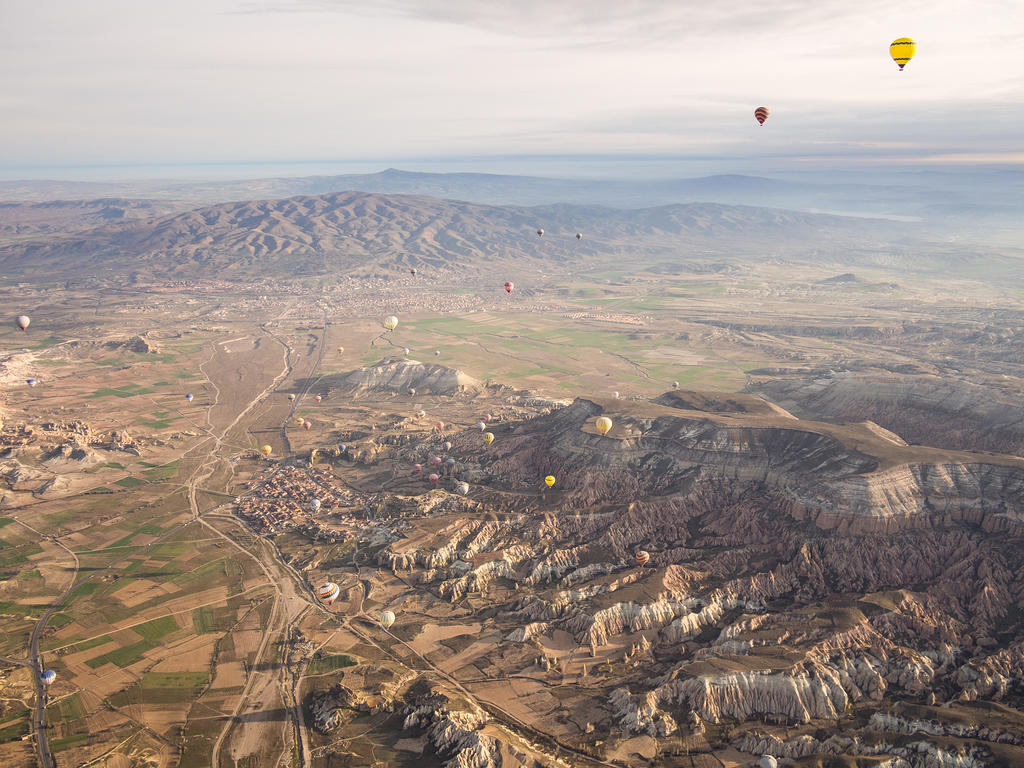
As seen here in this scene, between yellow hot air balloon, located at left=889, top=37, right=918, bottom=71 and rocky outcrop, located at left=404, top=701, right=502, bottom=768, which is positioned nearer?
rocky outcrop, located at left=404, top=701, right=502, bottom=768

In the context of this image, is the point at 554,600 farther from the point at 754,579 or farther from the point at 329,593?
the point at 329,593

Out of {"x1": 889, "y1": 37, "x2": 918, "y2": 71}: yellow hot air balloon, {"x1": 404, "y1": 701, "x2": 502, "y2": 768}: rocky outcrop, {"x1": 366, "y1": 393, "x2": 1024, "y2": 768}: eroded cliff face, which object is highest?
{"x1": 889, "y1": 37, "x2": 918, "y2": 71}: yellow hot air balloon

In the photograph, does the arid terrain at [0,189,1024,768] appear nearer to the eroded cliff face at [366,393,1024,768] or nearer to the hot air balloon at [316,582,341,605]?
the eroded cliff face at [366,393,1024,768]

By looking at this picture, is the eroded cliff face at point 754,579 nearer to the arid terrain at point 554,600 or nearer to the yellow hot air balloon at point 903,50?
the arid terrain at point 554,600

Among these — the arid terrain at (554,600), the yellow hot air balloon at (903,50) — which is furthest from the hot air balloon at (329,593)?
the yellow hot air balloon at (903,50)

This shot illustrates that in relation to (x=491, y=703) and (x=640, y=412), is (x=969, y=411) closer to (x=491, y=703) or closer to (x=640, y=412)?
(x=640, y=412)

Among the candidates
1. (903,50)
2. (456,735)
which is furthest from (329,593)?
(903,50)

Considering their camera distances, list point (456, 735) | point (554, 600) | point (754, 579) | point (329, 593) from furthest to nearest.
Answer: point (329, 593), point (754, 579), point (554, 600), point (456, 735)

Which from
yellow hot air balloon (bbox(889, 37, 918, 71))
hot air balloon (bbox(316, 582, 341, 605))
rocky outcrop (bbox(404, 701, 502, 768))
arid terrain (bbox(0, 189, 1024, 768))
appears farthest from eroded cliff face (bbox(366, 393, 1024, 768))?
yellow hot air balloon (bbox(889, 37, 918, 71))
